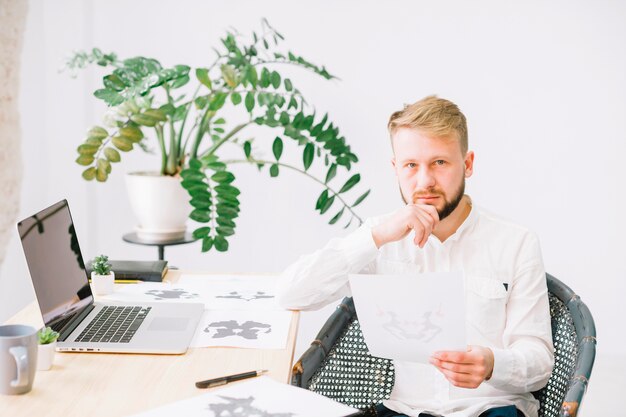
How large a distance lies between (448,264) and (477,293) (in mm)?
111

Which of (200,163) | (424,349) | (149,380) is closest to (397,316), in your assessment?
(424,349)

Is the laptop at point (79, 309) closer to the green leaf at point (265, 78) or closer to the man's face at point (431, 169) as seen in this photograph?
the man's face at point (431, 169)

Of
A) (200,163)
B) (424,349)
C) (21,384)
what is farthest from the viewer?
(200,163)

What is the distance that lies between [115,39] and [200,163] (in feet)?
3.43

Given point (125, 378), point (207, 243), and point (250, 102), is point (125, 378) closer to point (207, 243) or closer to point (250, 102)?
point (207, 243)

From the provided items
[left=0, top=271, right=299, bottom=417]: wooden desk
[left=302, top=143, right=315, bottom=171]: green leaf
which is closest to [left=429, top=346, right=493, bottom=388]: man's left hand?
[left=0, top=271, right=299, bottom=417]: wooden desk

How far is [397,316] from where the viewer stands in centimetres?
141

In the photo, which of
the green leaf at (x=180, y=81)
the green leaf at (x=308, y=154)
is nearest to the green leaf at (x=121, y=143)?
the green leaf at (x=180, y=81)

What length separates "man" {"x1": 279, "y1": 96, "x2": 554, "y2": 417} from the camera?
158 cm

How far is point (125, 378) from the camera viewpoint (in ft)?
4.31

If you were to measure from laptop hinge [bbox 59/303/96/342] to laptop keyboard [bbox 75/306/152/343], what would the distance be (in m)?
0.03

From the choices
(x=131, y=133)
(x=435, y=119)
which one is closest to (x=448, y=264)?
(x=435, y=119)

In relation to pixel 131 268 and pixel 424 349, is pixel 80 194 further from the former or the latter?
pixel 424 349

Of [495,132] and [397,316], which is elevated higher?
[495,132]
